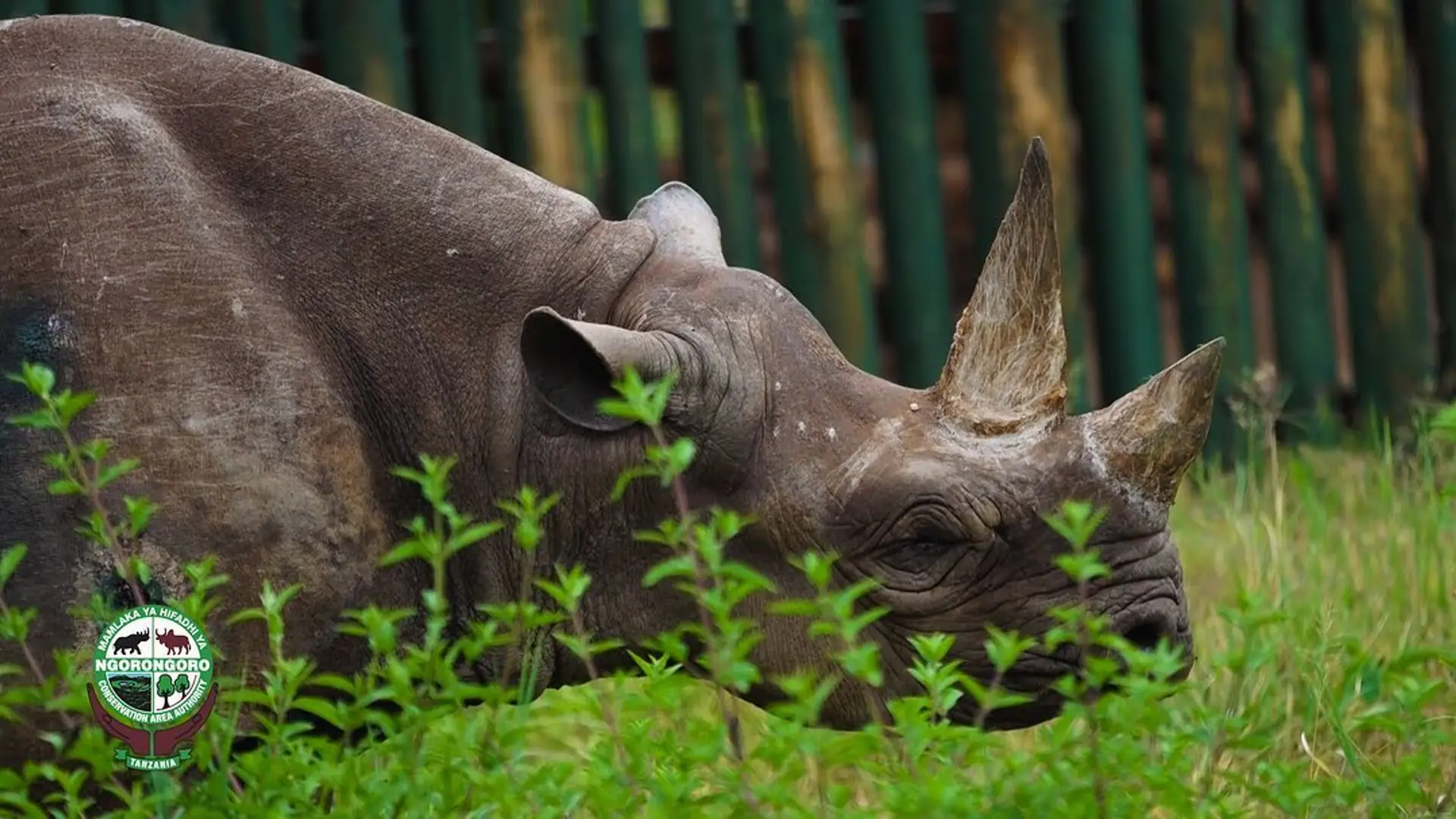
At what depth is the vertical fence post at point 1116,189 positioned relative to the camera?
802cm

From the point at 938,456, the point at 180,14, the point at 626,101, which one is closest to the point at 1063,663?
the point at 938,456

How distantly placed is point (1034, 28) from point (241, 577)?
4.38 meters

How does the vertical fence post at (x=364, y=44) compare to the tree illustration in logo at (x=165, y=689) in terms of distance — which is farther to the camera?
the vertical fence post at (x=364, y=44)

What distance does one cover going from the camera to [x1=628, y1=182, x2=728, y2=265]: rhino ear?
A: 5.12 meters

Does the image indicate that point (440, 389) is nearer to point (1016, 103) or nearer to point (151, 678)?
point (151, 678)

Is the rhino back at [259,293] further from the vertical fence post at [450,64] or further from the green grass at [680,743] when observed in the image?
the vertical fence post at [450,64]

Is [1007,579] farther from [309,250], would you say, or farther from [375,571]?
[309,250]

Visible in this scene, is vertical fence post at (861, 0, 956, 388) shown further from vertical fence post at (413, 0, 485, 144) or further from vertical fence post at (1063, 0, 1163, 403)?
vertical fence post at (413, 0, 485, 144)

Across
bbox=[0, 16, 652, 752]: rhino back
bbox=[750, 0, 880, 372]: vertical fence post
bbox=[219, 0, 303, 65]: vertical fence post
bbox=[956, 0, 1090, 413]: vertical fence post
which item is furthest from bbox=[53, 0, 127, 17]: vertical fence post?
bbox=[956, 0, 1090, 413]: vertical fence post

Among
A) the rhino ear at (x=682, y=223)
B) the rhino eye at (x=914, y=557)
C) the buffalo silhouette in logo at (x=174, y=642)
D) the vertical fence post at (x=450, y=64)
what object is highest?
the vertical fence post at (x=450, y=64)

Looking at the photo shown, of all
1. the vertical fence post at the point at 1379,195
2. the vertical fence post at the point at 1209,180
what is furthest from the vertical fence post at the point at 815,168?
the vertical fence post at the point at 1379,195

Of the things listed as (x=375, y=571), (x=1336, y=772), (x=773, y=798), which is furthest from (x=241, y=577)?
(x=1336, y=772)

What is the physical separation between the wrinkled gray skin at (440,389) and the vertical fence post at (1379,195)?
3922 millimetres

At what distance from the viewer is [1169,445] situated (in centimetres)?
453
